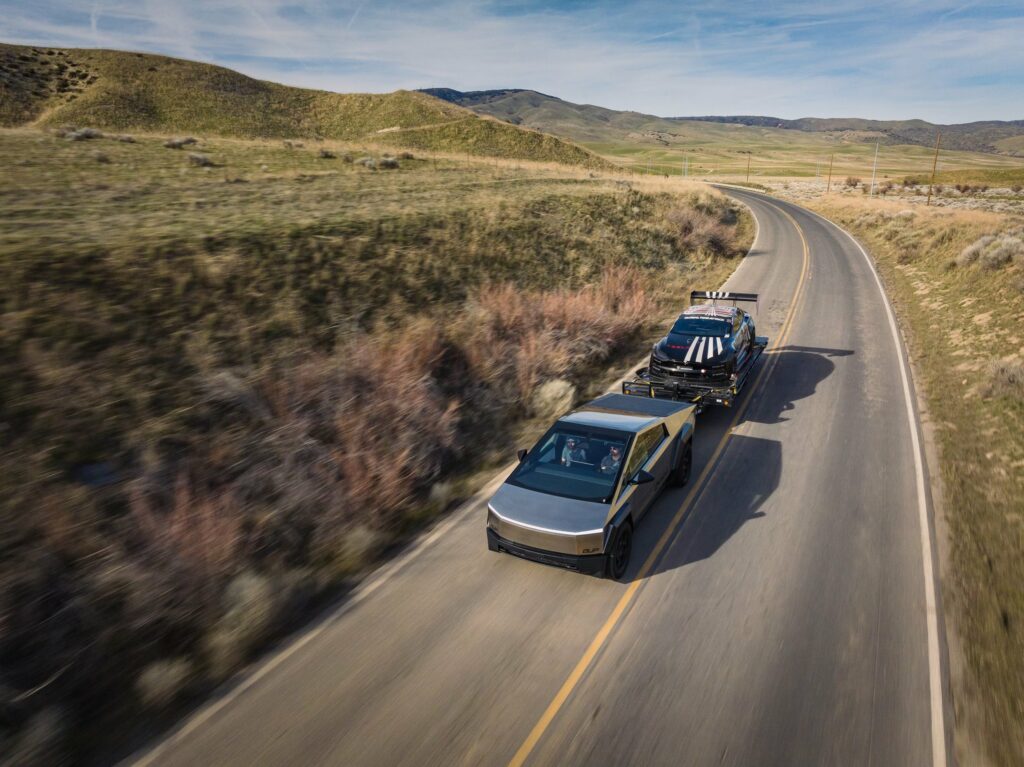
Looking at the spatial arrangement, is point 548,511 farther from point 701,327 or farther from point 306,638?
point 701,327

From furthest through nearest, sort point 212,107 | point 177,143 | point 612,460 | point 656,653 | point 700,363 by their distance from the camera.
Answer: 1. point 212,107
2. point 177,143
3. point 700,363
4. point 612,460
5. point 656,653

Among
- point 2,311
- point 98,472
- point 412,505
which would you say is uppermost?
point 2,311

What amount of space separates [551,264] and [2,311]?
670 inches

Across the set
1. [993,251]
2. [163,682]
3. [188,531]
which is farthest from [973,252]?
[163,682]

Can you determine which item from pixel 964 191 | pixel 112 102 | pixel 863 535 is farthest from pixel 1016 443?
pixel 964 191

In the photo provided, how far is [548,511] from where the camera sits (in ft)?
23.9

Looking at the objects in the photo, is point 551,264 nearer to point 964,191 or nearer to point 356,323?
point 356,323

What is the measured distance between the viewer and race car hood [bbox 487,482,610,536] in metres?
7.05

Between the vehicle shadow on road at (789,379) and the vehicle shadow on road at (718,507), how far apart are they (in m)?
1.66

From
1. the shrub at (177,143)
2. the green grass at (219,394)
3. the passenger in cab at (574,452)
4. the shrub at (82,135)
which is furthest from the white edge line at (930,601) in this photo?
the shrub at (82,135)

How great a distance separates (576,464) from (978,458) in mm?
7997

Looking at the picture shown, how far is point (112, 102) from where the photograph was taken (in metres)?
52.0

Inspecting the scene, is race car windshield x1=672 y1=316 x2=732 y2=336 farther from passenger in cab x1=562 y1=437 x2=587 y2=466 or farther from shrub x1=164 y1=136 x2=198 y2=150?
shrub x1=164 y1=136 x2=198 y2=150

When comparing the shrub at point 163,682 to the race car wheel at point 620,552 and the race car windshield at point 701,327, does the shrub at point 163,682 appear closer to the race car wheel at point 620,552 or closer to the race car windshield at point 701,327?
the race car wheel at point 620,552
